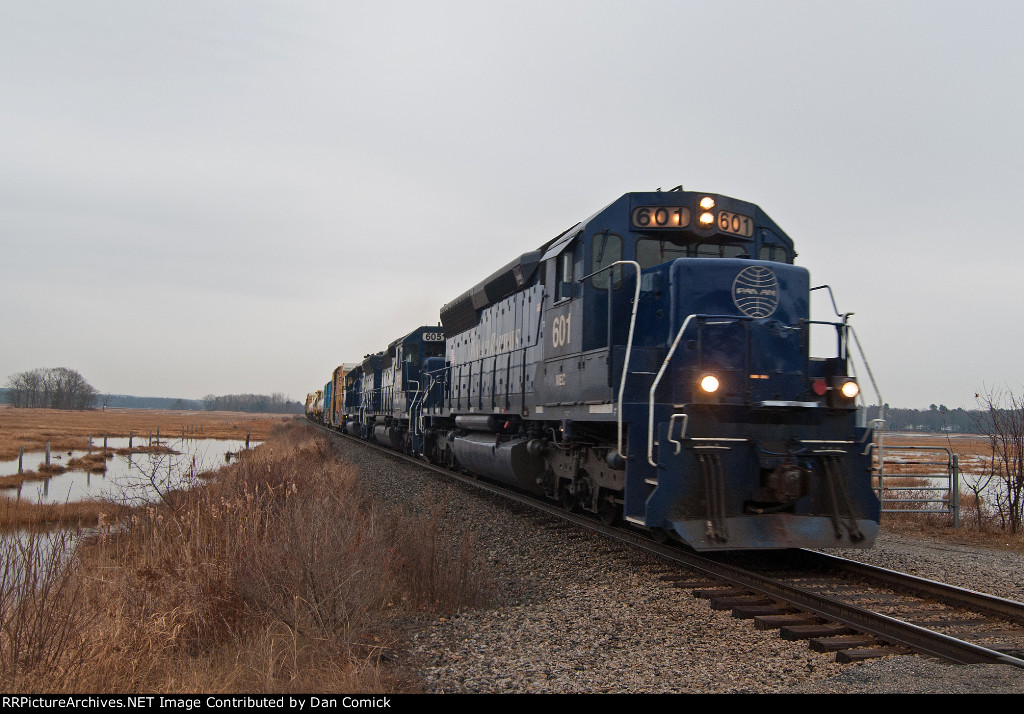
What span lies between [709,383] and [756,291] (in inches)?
50.7

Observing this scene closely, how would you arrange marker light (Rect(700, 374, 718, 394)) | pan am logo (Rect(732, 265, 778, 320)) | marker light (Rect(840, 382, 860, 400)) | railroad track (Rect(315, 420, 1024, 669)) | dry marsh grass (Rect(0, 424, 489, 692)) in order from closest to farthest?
1. dry marsh grass (Rect(0, 424, 489, 692))
2. railroad track (Rect(315, 420, 1024, 669))
3. marker light (Rect(700, 374, 718, 394))
4. marker light (Rect(840, 382, 860, 400))
5. pan am logo (Rect(732, 265, 778, 320))

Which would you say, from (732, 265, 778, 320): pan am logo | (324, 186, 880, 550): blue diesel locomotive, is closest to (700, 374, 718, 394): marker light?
(324, 186, 880, 550): blue diesel locomotive

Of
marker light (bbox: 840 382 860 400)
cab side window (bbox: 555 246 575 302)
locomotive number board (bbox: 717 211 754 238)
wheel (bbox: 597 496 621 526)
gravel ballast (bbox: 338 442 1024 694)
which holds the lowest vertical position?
gravel ballast (bbox: 338 442 1024 694)

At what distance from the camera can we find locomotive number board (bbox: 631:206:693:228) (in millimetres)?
8281

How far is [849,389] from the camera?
23.2 ft

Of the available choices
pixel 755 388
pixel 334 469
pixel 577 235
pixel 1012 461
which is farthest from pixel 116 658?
pixel 1012 461

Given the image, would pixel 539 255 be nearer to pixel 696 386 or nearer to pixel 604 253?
pixel 604 253

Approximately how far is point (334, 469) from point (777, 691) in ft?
40.0

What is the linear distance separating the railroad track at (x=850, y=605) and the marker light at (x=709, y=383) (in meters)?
1.65

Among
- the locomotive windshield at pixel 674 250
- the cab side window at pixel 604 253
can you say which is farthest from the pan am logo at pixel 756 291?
the cab side window at pixel 604 253

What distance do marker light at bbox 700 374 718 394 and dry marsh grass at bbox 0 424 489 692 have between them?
2.57 metres

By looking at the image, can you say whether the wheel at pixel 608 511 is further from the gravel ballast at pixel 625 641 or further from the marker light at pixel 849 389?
the marker light at pixel 849 389

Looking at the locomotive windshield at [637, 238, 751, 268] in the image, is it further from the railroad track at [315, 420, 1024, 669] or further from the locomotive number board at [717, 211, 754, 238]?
the railroad track at [315, 420, 1024, 669]

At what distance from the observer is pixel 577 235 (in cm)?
870
